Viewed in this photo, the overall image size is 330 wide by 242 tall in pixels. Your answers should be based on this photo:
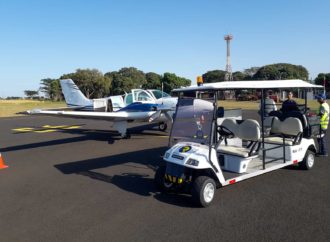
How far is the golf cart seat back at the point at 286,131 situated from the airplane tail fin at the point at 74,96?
13.7 m

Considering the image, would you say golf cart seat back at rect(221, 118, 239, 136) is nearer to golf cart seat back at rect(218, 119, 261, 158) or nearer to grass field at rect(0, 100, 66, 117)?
golf cart seat back at rect(218, 119, 261, 158)

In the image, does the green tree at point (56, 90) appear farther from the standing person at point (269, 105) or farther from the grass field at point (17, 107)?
the standing person at point (269, 105)

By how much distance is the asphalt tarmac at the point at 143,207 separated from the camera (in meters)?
4.38

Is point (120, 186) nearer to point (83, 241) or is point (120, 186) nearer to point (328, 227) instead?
point (83, 241)

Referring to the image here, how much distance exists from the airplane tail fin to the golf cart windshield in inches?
544

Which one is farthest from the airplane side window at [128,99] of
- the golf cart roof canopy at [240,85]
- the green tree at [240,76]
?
the green tree at [240,76]

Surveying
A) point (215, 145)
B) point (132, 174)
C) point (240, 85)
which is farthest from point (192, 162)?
point (132, 174)

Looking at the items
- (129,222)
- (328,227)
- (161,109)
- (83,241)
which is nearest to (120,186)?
(129,222)

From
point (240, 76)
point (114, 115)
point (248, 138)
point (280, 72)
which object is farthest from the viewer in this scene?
point (240, 76)

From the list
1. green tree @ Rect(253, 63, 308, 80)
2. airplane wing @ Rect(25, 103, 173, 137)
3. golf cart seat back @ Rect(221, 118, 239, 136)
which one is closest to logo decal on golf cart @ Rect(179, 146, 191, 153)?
golf cart seat back @ Rect(221, 118, 239, 136)

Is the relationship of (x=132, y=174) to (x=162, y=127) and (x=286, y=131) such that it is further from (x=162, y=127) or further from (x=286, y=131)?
(x=162, y=127)

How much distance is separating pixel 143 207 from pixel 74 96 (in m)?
15.9

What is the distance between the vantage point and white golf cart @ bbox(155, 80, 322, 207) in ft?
17.8

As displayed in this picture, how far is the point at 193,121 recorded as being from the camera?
238 inches
